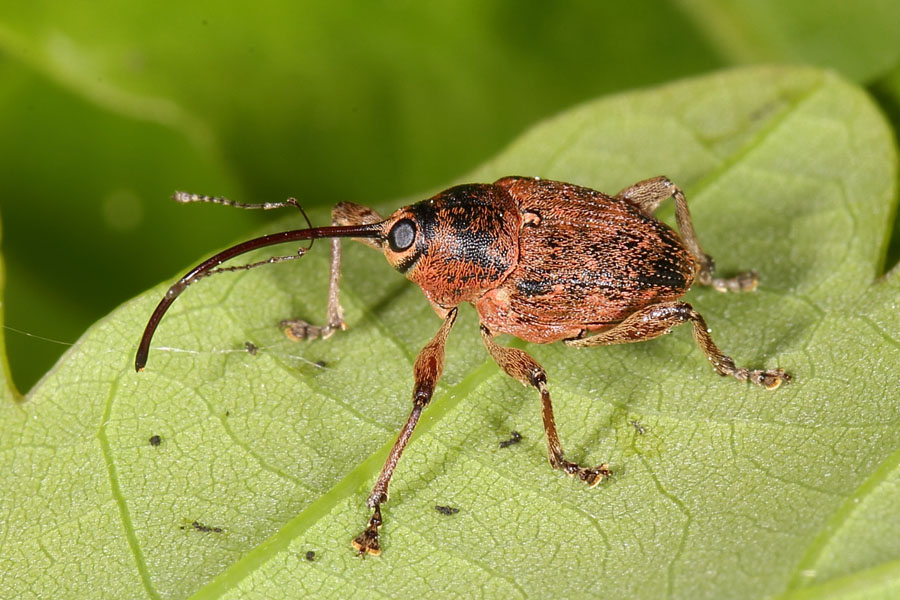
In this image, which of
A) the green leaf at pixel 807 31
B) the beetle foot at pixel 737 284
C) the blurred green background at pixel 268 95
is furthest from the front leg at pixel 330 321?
the green leaf at pixel 807 31

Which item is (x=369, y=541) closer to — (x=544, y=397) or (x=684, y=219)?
(x=544, y=397)

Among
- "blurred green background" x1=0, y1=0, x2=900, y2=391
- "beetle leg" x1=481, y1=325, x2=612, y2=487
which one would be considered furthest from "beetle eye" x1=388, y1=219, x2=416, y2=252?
"blurred green background" x1=0, y1=0, x2=900, y2=391

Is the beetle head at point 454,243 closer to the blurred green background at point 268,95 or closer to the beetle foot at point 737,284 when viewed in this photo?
the blurred green background at point 268,95

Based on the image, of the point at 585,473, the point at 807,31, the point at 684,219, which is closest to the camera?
the point at 585,473

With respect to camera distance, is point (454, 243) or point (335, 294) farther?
point (335, 294)

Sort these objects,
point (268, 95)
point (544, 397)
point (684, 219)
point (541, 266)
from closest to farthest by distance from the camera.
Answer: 1. point (544, 397)
2. point (541, 266)
3. point (684, 219)
4. point (268, 95)

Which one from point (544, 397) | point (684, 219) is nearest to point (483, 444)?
point (544, 397)

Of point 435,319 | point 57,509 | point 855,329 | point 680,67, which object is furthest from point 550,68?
point 57,509
